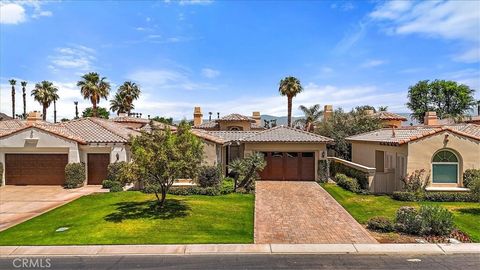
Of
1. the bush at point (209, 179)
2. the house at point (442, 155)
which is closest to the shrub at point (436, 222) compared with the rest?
the house at point (442, 155)

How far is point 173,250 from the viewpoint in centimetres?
1282

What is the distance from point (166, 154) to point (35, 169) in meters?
15.7

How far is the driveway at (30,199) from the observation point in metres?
18.0

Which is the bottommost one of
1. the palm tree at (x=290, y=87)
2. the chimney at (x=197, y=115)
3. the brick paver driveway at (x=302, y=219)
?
the brick paver driveway at (x=302, y=219)

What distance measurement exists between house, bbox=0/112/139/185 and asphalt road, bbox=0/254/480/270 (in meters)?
14.9

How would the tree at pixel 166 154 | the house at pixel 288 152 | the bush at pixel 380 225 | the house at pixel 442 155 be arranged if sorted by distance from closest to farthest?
the bush at pixel 380 225
the tree at pixel 166 154
the house at pixel 442 155
the house at pixel 288 152

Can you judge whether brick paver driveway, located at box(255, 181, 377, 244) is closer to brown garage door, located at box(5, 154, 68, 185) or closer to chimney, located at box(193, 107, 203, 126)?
brown garage door, located at box(5, 154, 68, 185)

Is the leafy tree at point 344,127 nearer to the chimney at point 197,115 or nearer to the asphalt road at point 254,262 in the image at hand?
the chimney at point 197,115

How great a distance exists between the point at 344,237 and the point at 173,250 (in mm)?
6709

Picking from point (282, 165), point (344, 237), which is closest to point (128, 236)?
point (344, 237)

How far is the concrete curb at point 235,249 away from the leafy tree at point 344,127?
80.2ft

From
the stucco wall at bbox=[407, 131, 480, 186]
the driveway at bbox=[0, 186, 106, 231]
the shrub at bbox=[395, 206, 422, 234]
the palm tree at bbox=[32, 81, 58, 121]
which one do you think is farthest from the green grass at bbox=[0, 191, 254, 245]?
the palm tree at bbox=[32, 81, 58, 121]

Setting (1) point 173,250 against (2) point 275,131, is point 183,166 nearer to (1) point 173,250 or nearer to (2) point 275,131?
(1) point 173,250

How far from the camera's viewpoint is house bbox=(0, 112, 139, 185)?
1040 inches
